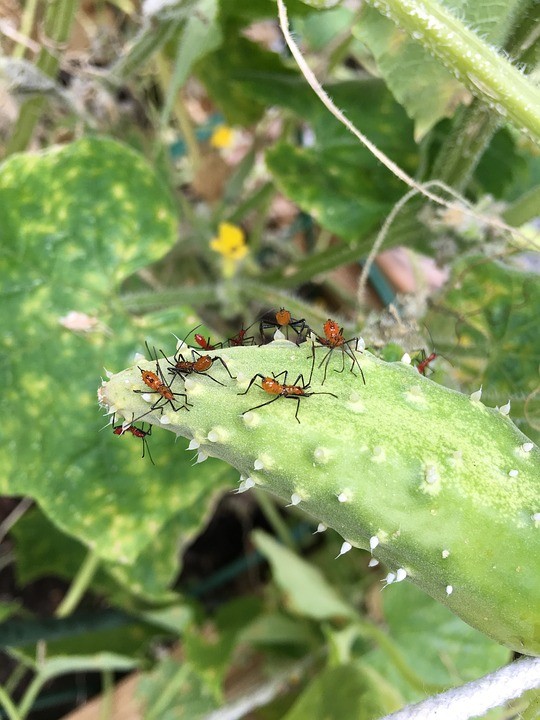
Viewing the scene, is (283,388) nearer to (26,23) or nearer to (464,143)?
(464,143)

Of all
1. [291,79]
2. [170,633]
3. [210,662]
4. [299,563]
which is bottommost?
[170,633]

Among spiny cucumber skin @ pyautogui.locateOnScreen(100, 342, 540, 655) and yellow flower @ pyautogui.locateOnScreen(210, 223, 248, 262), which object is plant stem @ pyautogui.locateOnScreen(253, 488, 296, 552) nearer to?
yellow flower @ pyautogui.locateOnScreen(210, 223, 248, 262)

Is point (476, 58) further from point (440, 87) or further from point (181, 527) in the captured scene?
point (181, 527)

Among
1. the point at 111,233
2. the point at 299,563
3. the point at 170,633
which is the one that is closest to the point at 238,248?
the point at 111,233

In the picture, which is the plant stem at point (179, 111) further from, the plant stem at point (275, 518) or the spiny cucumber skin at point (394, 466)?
the spiny cucumber skin at point (394, 466)

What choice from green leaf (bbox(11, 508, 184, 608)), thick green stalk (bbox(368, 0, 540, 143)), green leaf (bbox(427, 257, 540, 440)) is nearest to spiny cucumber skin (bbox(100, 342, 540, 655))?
thick green stalk (bbox(368, 0, 540, 143))

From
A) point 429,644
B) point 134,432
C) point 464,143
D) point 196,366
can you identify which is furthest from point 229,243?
point 429,644

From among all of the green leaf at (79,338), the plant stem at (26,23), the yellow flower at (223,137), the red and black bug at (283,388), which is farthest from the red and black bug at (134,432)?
the yellow flower at (223,137)
